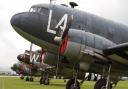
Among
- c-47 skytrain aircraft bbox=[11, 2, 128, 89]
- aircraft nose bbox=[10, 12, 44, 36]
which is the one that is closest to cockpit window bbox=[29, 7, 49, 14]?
c-47 skytrain aircraft bbox=[11, 2, 128, 89]

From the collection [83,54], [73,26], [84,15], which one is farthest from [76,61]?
[84,15]

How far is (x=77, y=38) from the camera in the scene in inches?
602

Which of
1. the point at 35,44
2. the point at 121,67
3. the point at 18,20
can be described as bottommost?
the point at 121,67

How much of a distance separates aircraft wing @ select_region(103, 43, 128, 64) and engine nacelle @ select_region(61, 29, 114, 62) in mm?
471

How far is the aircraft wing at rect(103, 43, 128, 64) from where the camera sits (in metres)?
14.9

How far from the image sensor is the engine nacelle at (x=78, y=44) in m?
15.2

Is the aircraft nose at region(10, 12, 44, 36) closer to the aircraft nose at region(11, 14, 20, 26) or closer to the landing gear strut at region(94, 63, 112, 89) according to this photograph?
the aircraft nose at region(11, 14, 20, 26)

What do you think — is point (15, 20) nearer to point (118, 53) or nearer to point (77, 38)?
point (77, 38)

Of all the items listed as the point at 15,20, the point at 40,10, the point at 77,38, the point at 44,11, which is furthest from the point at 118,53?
the point at 15,20

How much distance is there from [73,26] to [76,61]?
2147mm

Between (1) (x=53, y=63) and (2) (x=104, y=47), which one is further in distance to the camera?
(1) (x=53, y=63)

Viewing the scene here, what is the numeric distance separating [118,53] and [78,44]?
1.89 metres

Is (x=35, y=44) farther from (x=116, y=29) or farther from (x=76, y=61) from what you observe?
(x=116, y=29)

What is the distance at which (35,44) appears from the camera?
671 inches
